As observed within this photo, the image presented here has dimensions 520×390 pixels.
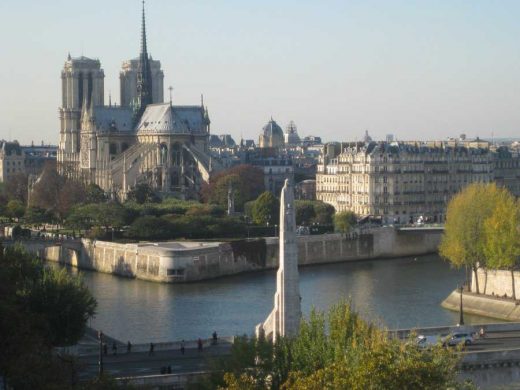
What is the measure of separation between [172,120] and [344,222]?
35234mm

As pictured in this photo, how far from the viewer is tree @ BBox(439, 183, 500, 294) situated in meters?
53.6

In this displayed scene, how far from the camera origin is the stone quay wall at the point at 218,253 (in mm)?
65438

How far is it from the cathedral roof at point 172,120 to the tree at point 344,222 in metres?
31.9

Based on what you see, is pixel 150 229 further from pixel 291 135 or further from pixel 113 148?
pixel 291 135

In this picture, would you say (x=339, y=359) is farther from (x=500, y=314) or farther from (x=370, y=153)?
(x=370, y=153)

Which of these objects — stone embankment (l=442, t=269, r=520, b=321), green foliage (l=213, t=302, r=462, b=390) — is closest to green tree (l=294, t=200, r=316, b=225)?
stone embankment (l=442, t=269, r=520, b=321)

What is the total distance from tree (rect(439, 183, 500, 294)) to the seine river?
169 centimetres

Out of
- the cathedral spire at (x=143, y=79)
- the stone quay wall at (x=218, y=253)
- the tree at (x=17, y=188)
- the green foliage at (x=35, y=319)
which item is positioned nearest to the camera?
the green foliage at (x=35, y=319)

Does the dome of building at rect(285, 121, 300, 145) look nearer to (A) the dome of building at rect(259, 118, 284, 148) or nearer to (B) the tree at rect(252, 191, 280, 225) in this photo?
(A) the dome of building at rect(259, 118, 284, 148)

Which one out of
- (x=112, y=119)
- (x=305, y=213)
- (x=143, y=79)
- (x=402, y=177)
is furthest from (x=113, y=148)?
(x=305, y=213)

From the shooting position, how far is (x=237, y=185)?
94.1m

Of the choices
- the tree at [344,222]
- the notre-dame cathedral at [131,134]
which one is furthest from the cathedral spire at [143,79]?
the tree at [344,222]

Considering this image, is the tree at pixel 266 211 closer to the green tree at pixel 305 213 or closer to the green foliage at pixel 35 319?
the green tree at pixel 305 213

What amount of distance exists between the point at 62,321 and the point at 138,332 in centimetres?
926
